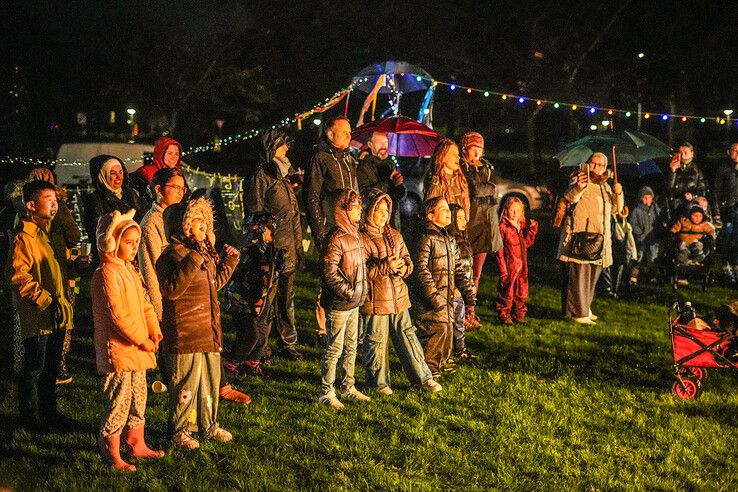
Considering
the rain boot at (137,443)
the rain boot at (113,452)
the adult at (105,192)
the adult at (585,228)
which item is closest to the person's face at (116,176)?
the adult at (105,192)

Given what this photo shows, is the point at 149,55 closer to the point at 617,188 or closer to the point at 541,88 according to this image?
the point at 541,88

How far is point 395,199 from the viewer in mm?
9594

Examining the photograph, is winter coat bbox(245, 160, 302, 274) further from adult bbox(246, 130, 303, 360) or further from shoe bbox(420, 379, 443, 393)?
shoe bbox(420, 379, 443, 393)

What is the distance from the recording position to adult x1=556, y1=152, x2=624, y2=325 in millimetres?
10078

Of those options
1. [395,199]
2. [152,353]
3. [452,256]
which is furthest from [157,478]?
[395,199]

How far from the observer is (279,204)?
7.96m

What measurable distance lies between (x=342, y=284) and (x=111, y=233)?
6.32ft

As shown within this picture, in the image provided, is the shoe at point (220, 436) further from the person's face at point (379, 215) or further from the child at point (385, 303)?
the person's face at point (379, 215)

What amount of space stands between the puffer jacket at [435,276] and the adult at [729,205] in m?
6.85

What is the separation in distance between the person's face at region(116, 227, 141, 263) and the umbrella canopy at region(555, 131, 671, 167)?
749cm

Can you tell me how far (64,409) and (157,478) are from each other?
1.69m

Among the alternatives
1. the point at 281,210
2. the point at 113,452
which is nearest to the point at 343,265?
the point at 281,210

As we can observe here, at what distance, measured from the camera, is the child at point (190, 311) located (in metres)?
5.63

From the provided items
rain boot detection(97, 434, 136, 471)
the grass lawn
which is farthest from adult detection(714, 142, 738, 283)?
rain boot detection(97, 434, 136, 471)
